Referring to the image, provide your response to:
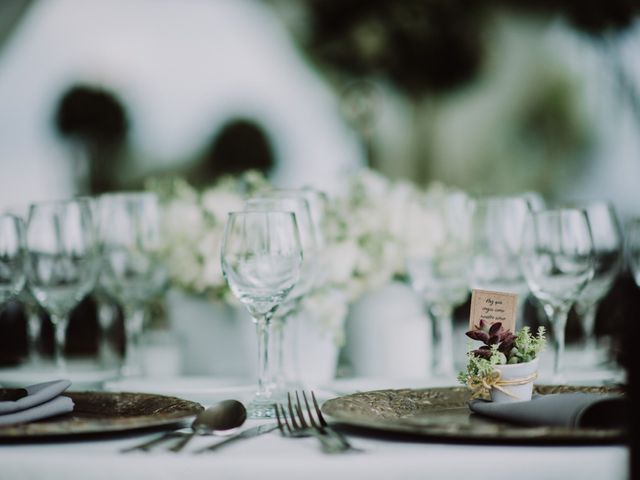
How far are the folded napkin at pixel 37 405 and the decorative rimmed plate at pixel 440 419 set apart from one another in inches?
10.6

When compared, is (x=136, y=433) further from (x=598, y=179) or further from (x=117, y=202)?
(x=598, y=179)

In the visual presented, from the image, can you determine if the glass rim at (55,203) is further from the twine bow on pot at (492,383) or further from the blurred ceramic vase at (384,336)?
the twine bow on pot at (492,383)

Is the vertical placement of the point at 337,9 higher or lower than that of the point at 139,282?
higher

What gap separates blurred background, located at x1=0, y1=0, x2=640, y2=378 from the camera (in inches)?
210

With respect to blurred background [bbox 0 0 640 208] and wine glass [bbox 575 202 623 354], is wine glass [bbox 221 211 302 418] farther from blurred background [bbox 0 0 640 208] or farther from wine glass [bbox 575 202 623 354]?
blurred background [bbox 0 0 640 208]

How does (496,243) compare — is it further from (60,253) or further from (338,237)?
(60,253)

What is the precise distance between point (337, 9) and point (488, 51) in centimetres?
102

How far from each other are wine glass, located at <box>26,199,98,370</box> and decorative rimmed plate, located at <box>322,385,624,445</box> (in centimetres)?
53

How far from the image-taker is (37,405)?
34.0 inches

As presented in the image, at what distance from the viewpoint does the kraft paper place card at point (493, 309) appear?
0.92m

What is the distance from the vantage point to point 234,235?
924mm

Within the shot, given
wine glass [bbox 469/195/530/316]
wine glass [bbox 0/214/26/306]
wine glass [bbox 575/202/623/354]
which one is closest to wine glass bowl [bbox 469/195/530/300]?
wine glass [bbox 469/195/530/316]

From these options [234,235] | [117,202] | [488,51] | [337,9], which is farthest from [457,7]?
[234,235]


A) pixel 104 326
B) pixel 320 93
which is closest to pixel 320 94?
pixel 320 93
